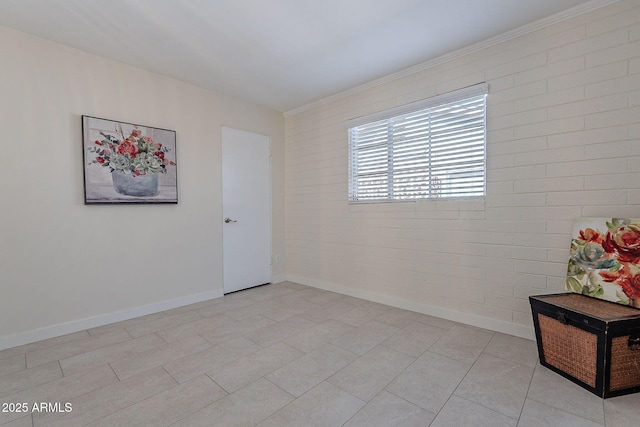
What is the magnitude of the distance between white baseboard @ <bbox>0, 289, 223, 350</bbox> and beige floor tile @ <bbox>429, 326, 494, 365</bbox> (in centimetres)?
282

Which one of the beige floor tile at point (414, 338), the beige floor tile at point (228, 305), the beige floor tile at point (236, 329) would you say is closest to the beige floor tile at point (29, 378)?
the beige floor tile at point (236, 329)

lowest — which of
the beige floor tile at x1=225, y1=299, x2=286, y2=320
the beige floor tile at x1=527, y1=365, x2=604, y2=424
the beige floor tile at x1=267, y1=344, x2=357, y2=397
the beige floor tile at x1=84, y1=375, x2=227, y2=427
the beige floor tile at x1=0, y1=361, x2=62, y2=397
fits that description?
the beige floor tile at x1=225, y1=299, x2=286, y2=320

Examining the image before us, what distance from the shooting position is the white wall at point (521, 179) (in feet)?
7.04

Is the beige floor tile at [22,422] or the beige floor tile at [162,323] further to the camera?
the beige floor tile at [162,323]

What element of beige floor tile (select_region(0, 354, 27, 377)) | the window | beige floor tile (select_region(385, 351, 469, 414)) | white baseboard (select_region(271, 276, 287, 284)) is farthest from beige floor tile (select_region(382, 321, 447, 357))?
beige floor tile (select_region(0, 354, 27, 377))

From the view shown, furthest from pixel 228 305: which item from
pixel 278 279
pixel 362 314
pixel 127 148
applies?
pixel 127 148

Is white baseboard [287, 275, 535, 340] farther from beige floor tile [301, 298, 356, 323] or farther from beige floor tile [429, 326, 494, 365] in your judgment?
beige floor tile [301, 298, 356, 323]

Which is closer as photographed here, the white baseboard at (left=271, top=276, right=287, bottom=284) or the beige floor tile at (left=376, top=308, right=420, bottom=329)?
the beige floor tile at (left=376, top=308, right=420, bottom=329)

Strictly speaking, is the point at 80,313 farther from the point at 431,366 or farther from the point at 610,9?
the point at 610,9

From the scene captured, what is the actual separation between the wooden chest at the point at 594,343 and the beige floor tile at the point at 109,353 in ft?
9.95

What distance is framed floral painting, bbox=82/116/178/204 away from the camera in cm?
284

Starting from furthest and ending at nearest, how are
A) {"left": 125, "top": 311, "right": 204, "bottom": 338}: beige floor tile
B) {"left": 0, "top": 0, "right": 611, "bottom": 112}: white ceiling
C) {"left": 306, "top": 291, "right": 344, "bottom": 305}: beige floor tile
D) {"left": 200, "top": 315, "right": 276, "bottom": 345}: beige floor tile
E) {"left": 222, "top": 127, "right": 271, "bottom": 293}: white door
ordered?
{"left": 222, "top": 127, "right": 271, "bottom": 293}: white door
{"left": 306, "top": 291, "right": 344, "bottom": 305}: beige floor tile
{"left": 125, "top": 311, "right": 204, "bottom": 338}: beige floor tile
{"left": 200, "top": 315, "right": 276, "bottom": 345}: beige floor tile
{"left": 0, "top": 0, "right": 611, "bottom": 112}: white ceiling

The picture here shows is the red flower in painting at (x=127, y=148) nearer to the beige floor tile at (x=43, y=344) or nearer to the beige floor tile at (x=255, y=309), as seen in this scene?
the beige floor tile at (x=43, y=344)

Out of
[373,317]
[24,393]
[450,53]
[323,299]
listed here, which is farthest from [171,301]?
[450,53]
